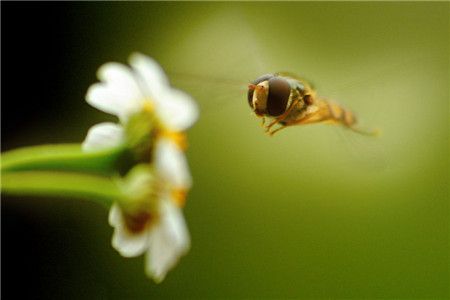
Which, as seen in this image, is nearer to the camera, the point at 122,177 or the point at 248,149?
the point at 122,177

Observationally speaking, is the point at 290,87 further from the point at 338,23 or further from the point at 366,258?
the point at 338,23

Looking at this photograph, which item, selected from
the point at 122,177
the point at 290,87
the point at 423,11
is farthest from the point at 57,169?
the point at 423,11

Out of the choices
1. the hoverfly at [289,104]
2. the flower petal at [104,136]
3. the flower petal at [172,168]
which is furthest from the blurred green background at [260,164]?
the flower petal at [172,168]

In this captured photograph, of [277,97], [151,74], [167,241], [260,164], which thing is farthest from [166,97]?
[260,164]

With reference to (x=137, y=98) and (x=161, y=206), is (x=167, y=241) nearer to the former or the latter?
(x=161, y=206)

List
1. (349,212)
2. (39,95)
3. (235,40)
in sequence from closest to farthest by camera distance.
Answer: (235,40) < (39,95) < (349,212)
